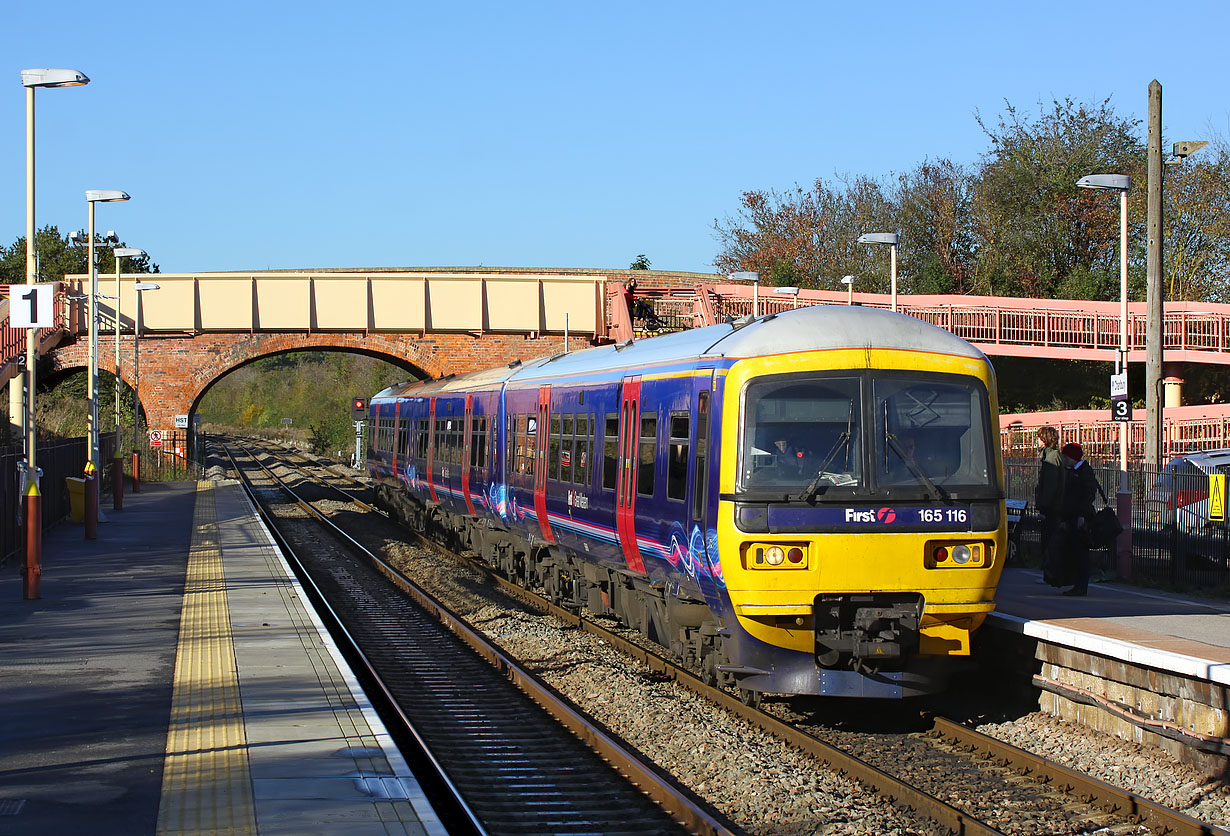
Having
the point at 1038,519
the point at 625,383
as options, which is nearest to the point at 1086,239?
the point at 1038,519

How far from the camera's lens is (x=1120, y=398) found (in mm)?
17875

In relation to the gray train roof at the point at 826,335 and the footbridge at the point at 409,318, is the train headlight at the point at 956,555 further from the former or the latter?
the footbridge at the point at 409,318

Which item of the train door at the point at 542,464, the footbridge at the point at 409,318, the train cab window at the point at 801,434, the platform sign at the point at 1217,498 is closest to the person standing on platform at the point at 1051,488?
the platform sign at the point at 1217,498

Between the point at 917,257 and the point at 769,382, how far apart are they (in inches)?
1941

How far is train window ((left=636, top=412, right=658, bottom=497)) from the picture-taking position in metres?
11.9

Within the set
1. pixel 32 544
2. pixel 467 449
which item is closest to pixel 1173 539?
pixel 467 449

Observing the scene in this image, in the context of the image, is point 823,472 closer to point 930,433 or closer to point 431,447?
point 930,433

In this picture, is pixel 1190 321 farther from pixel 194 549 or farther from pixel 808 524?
pixel 808 524

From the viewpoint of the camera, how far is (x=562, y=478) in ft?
50.0

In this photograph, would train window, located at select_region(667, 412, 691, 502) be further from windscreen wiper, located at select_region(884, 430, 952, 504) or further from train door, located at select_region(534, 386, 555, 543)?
train door, located at select_region(534, 386, 555, 543)

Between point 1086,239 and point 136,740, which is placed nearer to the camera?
point 136,740

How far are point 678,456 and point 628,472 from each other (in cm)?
166

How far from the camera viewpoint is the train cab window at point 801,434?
9672mm

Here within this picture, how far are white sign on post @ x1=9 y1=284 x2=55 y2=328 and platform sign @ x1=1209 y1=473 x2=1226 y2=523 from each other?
13.7m
